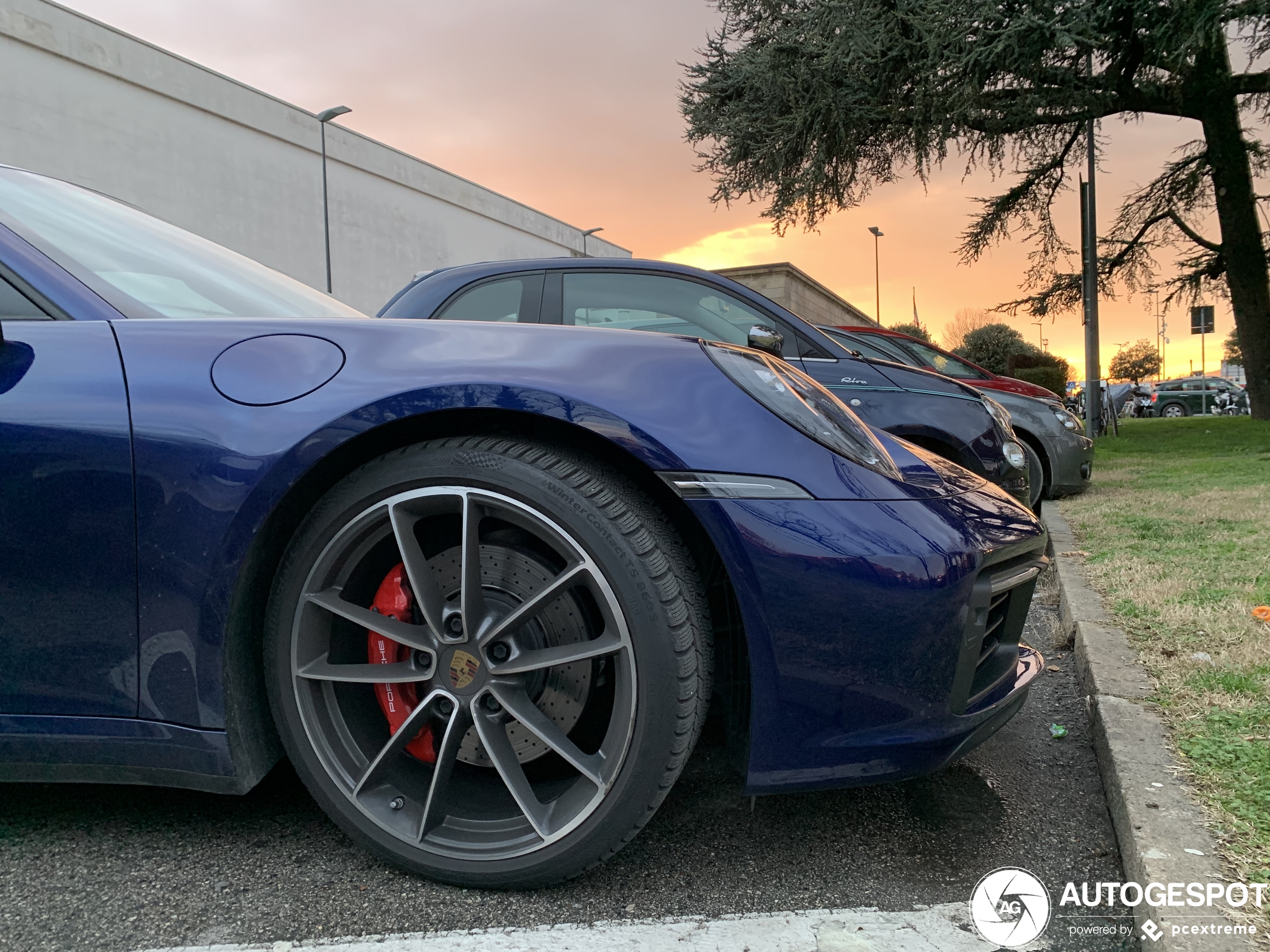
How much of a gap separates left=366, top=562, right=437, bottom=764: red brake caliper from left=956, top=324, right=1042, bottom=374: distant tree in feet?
118

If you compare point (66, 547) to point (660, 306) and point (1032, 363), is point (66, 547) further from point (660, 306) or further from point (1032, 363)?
point (1032, 363)

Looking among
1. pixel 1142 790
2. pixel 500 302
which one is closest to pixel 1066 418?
pixel 500 302

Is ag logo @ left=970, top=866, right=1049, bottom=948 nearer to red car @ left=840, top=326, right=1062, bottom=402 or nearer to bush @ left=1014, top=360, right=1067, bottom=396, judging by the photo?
red car @ left=840, top=326, right=1062, bottom=402

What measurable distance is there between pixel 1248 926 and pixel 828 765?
67cm

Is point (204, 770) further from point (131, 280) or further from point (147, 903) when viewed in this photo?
point (131, 280)

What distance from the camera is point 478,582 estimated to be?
64.3 inches

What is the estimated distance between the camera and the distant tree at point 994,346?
36.1 m

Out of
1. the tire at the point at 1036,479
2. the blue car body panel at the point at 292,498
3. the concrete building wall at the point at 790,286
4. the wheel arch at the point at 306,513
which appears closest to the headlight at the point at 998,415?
the tire at the point at 1036,479

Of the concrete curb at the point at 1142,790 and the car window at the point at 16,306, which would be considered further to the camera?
the car window at the point at 16,306

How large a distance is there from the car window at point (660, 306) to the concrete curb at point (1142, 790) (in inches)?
89.9

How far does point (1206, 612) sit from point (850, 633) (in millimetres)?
2256

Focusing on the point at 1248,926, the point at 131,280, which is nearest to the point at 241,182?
the point at 131,280

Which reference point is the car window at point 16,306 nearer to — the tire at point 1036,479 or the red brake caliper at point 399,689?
the red brake caliper at point 399,689

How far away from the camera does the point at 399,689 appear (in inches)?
70.9
